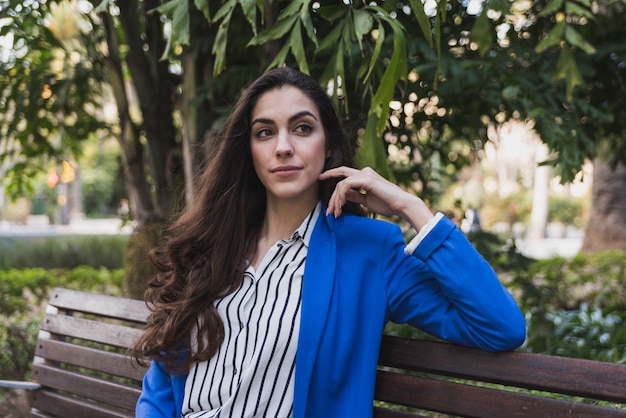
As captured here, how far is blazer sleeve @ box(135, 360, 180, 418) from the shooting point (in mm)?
2078

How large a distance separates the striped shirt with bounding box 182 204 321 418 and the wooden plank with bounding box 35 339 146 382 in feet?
2.28

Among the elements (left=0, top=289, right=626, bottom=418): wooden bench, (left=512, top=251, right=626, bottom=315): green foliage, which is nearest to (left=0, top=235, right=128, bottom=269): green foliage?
(left=512, top=251, right=626, bottom=315): green foliage

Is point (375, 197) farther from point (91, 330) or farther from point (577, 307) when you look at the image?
point (577, 307)

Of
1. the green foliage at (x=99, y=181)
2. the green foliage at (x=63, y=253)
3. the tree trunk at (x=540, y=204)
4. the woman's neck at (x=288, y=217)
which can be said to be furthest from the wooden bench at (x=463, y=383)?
the green foliage at (x=99, y=181)

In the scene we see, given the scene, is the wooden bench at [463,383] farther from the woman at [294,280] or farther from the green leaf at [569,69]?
the green leaf at [569,69]

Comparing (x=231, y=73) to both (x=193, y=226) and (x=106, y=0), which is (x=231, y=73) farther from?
(x=193, y=226)

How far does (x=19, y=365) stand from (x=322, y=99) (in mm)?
3414

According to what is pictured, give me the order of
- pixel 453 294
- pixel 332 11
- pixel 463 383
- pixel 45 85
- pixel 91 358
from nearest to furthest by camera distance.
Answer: pixel 453 294 → pixel 463 383 → pixel 332 11 → pixel 91 358 → pixel 45 85

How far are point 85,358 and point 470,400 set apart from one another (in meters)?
1.75

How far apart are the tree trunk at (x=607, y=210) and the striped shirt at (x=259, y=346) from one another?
24.0 ft

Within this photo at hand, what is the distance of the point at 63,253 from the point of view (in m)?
11.2

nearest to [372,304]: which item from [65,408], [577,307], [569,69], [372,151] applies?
[372,151]

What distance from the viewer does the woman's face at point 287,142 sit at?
1915mm

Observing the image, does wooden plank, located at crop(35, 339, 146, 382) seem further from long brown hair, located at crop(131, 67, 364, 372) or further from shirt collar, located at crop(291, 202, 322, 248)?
shirt collar, located at crop(291, 202, 322, 248)
